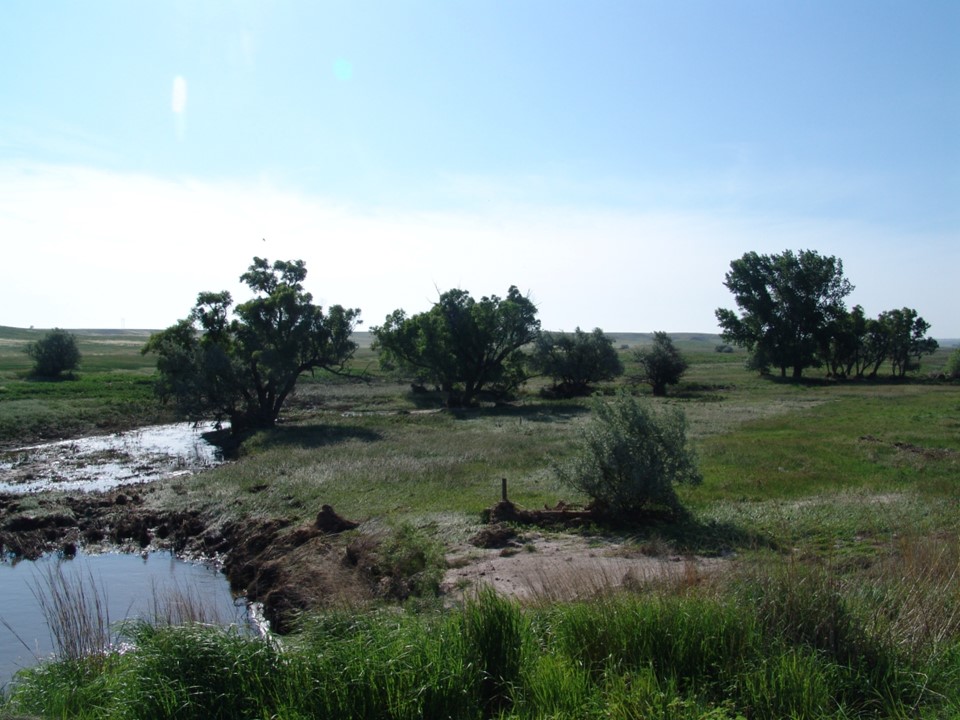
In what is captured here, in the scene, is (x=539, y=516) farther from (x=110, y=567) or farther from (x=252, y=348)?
(x=252, y=348)

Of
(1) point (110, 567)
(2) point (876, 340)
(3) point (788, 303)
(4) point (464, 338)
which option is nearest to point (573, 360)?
(4) point (464, 338)

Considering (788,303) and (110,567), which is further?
(788,303)

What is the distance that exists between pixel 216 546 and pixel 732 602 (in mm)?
15783

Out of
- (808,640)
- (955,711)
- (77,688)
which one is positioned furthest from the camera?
(77,688)

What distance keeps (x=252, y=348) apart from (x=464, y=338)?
1708 centimetres

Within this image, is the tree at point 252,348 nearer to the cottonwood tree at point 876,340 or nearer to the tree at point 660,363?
the tree at point 660,363

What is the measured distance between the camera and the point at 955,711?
5.70m

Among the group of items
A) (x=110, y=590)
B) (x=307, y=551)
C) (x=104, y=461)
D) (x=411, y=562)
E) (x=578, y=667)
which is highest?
(x=578, y=667)

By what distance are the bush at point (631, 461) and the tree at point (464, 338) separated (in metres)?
37.3

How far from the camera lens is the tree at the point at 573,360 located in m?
64.1

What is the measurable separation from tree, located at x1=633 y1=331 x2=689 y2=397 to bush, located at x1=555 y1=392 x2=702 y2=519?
164ft

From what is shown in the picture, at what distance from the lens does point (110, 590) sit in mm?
15820

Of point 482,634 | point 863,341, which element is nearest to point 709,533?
point 482,634

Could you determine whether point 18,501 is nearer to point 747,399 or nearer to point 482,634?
point 482,634
